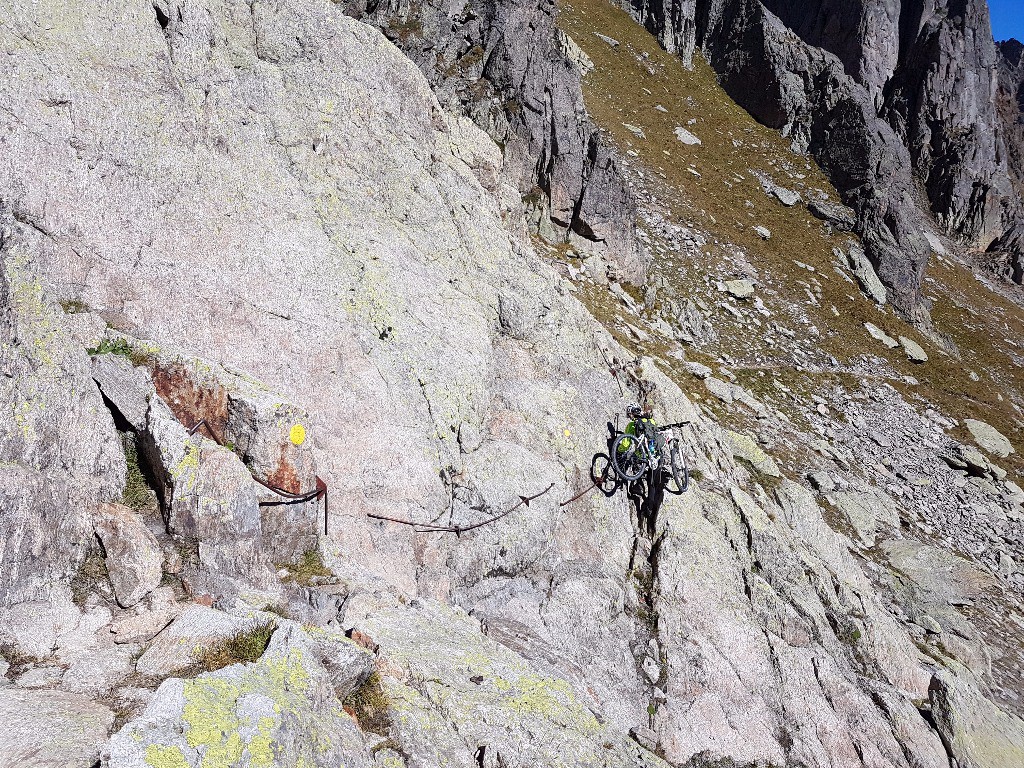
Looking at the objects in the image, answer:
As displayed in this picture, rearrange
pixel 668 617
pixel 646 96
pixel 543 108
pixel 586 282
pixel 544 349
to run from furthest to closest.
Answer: pixel 646 96 < pixel 543 108 < pixel 586 282 < pixel 544 349 < pixel 668 617

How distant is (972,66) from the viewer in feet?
218

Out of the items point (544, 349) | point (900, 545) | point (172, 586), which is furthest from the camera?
point (900, 545)

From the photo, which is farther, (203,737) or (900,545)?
(900,545)

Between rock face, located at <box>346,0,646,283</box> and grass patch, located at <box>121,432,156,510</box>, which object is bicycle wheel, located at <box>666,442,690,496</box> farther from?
rock face, located at <box>346,0,646,283</box>

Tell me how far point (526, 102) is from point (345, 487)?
23876 millimetres

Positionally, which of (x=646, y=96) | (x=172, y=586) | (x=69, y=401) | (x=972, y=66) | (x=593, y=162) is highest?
(x=972, y=66)

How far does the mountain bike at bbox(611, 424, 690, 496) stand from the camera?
14484mm

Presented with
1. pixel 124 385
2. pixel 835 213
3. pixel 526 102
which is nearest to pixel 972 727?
pixel 124 385

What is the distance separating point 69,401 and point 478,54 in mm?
27078

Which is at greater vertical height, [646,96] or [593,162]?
[646,96]

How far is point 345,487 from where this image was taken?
10.9 metres

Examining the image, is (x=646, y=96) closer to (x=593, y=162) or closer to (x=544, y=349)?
(x=593, y=162)

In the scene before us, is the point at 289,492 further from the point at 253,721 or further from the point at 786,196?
the point at 786,196

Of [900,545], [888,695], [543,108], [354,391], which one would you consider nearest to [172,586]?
[354,391]
